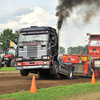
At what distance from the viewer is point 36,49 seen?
15094 millimetres

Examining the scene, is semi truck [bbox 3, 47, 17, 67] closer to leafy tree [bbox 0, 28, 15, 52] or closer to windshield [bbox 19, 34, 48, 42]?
windshield [bbox 19, 34, 48, 42]

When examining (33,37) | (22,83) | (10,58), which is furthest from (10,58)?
(22,83)

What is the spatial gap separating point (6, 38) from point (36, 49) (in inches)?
2551

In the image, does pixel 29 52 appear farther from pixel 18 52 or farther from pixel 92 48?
pixel 92 48

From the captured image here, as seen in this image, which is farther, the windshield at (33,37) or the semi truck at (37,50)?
the windshield at (33,37)

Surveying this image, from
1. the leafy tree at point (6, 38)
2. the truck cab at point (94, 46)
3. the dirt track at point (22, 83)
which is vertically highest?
the leafy tree at point (6, 38)

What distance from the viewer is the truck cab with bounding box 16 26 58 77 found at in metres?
14.9

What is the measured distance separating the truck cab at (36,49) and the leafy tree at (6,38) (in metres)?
61.4

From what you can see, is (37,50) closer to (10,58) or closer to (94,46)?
(94,46)

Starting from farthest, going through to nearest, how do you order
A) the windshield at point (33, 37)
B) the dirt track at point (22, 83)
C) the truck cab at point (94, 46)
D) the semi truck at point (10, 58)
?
1. the semi truck at point (10, 58)
2. the truck cab at point (94, 46)
3. the windshield at point (33, 37)
4. the dirt track at point (22, 83)

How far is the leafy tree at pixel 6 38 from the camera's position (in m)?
75.9

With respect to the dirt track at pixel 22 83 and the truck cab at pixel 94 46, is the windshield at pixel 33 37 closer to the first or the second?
the dirt track at pixel 22 83

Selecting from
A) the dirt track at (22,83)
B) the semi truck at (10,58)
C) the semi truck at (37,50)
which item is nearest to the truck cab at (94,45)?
the dirt track at (22,83)

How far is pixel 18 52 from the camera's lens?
1536 cm
